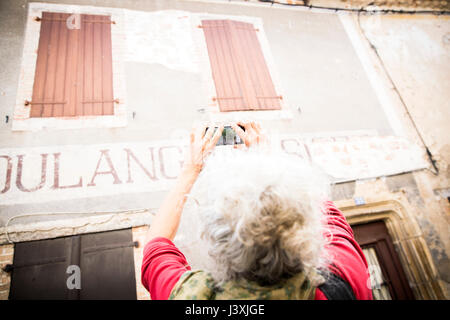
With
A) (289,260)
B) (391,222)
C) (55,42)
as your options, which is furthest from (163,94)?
(391,222)

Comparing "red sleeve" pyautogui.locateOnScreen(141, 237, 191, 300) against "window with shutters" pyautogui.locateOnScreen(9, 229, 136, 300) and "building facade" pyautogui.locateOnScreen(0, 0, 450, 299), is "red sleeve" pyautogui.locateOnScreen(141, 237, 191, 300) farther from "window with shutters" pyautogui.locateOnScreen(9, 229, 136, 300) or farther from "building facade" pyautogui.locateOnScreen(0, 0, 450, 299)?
"window with shutters" pyautogui.locateOnScreen(9, 229, 136, 300)

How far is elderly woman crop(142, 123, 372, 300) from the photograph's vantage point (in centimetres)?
78

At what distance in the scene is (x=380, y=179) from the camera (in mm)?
4059

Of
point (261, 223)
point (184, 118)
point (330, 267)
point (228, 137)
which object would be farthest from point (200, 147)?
point (184, 118)

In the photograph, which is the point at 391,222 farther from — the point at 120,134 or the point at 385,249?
the point at 120,134

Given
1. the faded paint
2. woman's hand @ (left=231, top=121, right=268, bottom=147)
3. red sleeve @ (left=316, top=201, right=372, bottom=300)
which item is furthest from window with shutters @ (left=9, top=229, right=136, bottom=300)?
red sleeve @ (left=316, top=201, right=372, bottom=300)

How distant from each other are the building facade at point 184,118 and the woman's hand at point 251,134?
1238mm

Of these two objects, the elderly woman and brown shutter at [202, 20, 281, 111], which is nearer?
the elderly woman

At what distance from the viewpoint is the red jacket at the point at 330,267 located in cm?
87

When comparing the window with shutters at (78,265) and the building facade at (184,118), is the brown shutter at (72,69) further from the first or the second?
the window with shutters at (78,265)

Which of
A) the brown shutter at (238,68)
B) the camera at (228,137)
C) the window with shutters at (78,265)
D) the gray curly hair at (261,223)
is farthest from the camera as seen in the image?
the brown shutter at (238,68)

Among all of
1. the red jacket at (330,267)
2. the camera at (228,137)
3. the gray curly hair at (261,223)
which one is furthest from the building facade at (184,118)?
the gray curly hair at (261,223)

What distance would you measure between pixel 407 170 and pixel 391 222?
0.94 meters

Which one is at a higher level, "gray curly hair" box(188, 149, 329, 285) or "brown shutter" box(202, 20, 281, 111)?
"brown shutter" box(202, 20, 281, 111)
